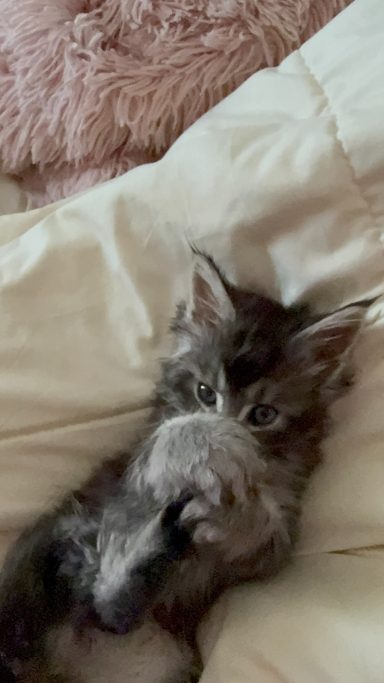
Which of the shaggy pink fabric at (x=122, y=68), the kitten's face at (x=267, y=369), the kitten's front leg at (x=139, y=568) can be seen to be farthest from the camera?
the shaggy pink fabric at (x=122, y=68)

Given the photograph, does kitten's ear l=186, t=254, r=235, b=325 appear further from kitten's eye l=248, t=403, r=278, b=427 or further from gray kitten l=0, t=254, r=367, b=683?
kitten's eye l=248, t=403, r=278, b=427

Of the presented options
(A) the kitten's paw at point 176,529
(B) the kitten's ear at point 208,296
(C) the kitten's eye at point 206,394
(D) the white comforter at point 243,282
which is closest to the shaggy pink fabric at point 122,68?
(D) the white comforter at point 243,282

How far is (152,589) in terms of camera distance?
3.10 feet

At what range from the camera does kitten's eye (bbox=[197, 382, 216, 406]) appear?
1.07 meters

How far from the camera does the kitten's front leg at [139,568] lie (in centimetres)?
93

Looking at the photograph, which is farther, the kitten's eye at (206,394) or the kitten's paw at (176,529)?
the kitten's eye at (206,394)

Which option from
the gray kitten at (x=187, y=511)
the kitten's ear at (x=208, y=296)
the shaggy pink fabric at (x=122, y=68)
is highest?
the shaggy pink fabric at (x=122, y=68)

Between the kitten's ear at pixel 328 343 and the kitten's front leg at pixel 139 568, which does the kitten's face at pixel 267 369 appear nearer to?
the kitten's ear at pixel 328 343

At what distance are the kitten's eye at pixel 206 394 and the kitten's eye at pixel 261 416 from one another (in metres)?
0.05

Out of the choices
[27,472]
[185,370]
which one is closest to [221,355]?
[185,370]

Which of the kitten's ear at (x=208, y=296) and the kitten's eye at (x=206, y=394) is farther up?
the kitten's ear at (x=208, y=296)

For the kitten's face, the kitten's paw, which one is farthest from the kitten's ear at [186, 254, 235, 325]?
the kitten's paw

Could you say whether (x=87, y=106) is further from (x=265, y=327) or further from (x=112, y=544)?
(x=112, y=544)

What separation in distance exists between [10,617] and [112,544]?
137mm
